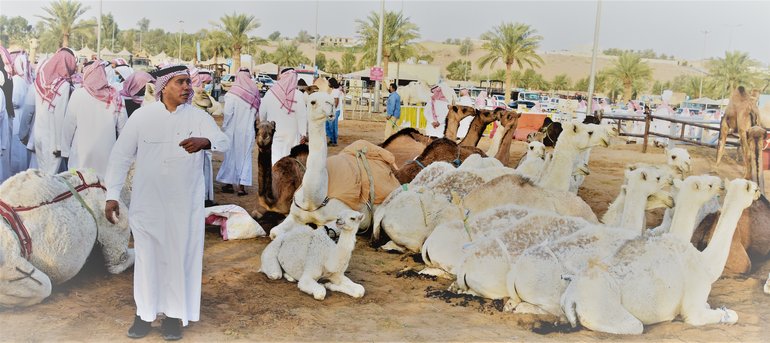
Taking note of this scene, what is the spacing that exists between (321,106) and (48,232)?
265cm

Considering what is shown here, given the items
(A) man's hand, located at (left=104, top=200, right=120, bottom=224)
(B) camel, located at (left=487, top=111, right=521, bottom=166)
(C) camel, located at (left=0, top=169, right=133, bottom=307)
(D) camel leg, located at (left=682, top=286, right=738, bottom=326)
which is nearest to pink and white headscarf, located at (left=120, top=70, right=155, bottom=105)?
(C) camel, located at (left=0, top=169, right=133, bottom=307)

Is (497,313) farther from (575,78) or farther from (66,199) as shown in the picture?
(575,78)

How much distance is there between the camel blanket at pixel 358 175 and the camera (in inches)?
310

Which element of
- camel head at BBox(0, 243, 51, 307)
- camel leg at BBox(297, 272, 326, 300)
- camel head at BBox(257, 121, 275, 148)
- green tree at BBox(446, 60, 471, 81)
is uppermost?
green tree at BBox(446, 60, 471, 81)

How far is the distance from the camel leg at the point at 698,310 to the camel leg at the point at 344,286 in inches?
97.5

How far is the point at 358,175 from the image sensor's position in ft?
26.8

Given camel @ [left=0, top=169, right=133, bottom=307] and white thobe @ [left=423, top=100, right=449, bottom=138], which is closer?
camel @ [left=0, top=169, right=133, bottom=307]

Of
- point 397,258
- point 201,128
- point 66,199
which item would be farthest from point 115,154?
point 397,258

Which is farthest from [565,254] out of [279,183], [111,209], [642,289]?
[279,183]

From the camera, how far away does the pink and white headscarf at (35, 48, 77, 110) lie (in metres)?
8.43

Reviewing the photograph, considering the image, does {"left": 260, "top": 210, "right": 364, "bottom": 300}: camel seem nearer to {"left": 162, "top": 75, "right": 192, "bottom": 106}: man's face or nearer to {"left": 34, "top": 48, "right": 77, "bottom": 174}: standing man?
{"left": 162, "top": 75, "right": 192, "bottom": 106}: man's face

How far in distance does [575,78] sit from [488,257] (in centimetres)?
9941

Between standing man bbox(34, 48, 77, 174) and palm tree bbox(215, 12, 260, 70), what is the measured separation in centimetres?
4532

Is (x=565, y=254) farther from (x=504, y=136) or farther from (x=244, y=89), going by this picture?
(x=244, y=89)
